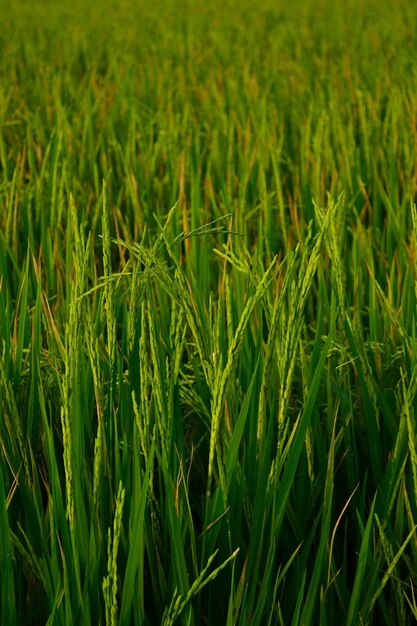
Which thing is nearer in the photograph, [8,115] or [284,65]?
[8,115]

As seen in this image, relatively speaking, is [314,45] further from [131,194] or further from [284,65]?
[131,194]

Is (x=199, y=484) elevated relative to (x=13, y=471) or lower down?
lower down

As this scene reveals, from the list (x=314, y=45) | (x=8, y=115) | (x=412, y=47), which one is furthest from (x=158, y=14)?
(x=8, y=115)

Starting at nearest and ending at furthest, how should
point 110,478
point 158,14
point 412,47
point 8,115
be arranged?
point 110,478 → point 8,115 → point 412,47 → point 158,14

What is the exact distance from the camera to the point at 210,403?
0.98m

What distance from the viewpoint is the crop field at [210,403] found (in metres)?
0.73

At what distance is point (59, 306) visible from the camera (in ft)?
4.48

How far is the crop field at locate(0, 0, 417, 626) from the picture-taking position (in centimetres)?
73

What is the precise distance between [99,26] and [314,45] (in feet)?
5.54

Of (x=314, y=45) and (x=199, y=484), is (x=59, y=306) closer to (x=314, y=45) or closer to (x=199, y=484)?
(x=199, y=484)

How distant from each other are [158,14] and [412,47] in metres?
2.65

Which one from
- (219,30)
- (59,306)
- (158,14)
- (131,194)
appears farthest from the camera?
(158,14)

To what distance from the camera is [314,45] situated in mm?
4406

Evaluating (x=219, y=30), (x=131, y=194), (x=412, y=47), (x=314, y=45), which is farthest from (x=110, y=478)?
(x=219, y=30)
